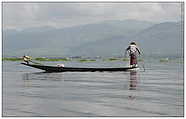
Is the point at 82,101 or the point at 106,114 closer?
the point at 106,114

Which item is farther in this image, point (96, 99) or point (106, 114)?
point (96, 99)

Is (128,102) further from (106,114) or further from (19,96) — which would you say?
(19,96)

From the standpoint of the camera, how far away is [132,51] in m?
37.2

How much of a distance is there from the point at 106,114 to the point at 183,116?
2179 millimetres

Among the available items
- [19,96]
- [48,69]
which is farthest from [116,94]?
[48,69]

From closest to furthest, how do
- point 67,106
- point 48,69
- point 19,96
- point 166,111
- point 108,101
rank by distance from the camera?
point 166,111
point 67,106
point 108,101
point 19,96
point 48,69

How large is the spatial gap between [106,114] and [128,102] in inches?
98.6

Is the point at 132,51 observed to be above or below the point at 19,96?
above

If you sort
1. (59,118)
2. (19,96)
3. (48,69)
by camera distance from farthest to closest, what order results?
(48,69) < (19,96) < (59,118)

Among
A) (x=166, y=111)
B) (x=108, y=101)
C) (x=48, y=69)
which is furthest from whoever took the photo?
(x=48, y=69)

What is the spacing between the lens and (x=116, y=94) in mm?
18594

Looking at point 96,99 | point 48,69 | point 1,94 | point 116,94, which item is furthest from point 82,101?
point 48,69

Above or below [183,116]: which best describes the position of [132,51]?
above

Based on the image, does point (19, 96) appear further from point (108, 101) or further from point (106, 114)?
point (106, 114)
